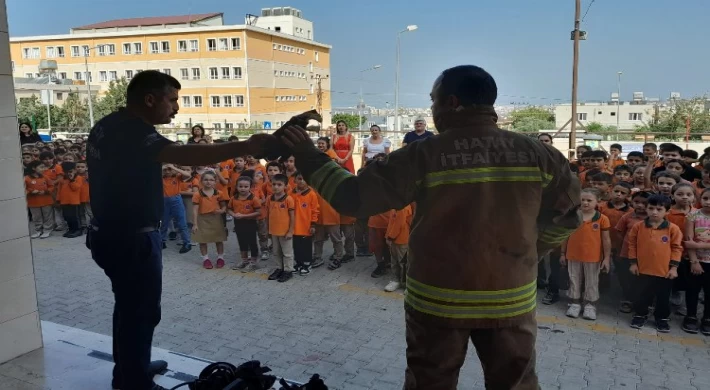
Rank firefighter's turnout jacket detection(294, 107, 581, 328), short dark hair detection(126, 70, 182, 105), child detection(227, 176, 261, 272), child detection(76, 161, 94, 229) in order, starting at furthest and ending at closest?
child detection(76, 161, 94, 229) → child detection(227, 176, 261, 272) → short dark hair detection(126, 70, 182, 105) → firefighter's turnout jacket detection(294, 107, 581, 328)

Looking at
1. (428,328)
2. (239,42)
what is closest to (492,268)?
(428,328)

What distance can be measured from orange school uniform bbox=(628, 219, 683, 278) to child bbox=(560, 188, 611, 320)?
320 millimetres

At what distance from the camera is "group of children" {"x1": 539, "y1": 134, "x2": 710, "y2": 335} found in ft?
16.5

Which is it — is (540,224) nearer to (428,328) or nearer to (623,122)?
(428,328)

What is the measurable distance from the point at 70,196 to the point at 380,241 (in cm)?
577

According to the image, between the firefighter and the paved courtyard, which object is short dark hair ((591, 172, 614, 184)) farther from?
the firefighter

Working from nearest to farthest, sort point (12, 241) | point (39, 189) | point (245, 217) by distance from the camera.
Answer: point (12, 241)
point (245, 217)
point (39, 189)

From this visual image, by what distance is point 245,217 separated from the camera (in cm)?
712

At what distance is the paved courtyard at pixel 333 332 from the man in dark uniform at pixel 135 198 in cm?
145

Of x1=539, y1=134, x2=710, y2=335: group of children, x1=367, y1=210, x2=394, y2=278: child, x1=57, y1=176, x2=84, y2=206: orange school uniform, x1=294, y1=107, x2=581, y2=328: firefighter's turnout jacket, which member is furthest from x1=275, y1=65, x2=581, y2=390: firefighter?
x1=57, y1=176, x2=84, y2=206: orange school uniform

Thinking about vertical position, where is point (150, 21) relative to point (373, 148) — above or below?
above


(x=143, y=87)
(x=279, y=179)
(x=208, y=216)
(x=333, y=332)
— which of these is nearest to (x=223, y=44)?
(x=208, y=216)

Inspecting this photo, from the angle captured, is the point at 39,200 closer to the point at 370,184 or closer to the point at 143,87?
the point at 143,87

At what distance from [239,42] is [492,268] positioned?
56.1 meters
